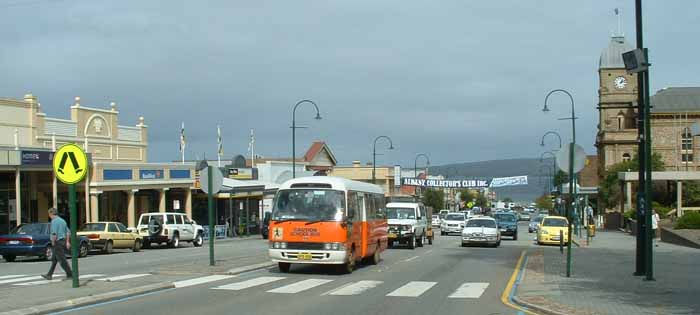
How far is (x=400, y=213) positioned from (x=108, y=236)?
1260cm

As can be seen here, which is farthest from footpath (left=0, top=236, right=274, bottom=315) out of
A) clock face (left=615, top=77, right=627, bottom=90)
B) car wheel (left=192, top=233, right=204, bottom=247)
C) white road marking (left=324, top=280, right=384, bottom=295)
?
clock face (left=615, top=77, right=627, bottom=90)

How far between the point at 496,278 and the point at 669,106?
96197 mm

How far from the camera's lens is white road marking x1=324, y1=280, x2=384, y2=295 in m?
16.2

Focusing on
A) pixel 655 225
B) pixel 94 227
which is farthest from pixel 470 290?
pixel 655 225

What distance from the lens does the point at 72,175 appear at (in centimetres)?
1543

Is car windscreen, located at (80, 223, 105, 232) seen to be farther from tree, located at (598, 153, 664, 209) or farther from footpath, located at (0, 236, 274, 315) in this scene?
tree, located at (598, 153, 664, 209)

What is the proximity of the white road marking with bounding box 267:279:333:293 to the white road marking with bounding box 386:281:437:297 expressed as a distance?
192 cm

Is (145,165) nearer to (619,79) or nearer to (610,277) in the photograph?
(610,277)

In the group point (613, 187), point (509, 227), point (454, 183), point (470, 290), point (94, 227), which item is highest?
point (454, 183)

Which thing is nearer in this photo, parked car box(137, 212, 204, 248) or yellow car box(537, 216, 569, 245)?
parked car box(137, 212, 204, 248)

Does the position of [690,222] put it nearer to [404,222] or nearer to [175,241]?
[404,222]

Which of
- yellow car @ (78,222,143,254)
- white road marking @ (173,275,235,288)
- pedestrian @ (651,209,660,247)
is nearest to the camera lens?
white road marking @ (173,275,235,288)

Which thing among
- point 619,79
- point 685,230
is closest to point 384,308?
point 685,230

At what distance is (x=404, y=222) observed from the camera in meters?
34.7
